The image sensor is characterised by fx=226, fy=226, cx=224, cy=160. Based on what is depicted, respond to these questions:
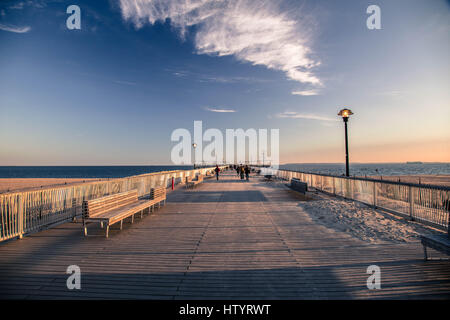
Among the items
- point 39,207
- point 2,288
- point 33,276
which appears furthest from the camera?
point 39,207

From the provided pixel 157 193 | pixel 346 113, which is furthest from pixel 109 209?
pixel 346 113

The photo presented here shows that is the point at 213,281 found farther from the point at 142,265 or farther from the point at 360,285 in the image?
the point at 360,285

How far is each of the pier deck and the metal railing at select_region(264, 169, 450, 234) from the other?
88.5 inches

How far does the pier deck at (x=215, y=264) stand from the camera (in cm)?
314

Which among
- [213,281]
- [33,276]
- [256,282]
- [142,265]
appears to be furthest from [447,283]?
[33,276]

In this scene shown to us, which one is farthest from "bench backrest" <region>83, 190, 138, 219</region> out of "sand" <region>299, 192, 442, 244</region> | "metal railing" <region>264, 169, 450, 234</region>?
"metal railing" <region>264, 169, 450, 234</region>

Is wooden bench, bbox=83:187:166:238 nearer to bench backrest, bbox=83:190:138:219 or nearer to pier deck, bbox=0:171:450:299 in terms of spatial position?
bench backrest, bbox=83:190:138:219

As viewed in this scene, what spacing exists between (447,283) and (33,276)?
20.7 feet

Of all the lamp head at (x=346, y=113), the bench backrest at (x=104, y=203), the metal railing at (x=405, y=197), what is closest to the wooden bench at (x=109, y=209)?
the bench backrest at (x=104, y=203)

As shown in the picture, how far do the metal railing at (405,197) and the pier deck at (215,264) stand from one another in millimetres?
2247

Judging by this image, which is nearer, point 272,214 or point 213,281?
point 213,281

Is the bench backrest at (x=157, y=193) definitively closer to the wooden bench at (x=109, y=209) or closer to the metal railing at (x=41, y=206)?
the wooden bench at (x=109, y=209)

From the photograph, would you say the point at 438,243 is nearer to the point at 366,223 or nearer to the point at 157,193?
the point at 366,223

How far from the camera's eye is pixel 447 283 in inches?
127
